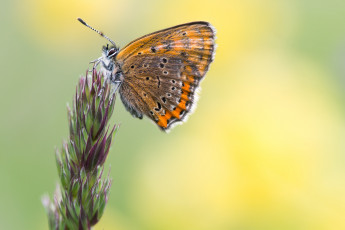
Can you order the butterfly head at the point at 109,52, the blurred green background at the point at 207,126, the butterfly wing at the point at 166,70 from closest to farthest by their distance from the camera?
the butterfly wing at the point at 166,70 → the butterfly head at the point at 109,52 → the blurred green background at the point at 207,126

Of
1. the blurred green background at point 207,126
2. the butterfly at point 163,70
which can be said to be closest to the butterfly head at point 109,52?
the butterfly at point 163,70

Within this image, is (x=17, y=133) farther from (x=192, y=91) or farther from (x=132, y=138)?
(x=192, y=91)

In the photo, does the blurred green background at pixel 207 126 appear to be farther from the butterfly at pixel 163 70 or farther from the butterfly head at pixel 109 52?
the butterfly head at pixel 109 52

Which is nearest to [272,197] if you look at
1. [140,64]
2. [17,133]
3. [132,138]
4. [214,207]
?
[214,207]

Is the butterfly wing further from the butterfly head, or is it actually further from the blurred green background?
the blurred green background

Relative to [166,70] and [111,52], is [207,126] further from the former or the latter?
[111,52]

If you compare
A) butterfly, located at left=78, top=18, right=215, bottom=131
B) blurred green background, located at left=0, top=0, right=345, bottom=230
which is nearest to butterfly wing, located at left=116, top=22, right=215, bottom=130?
butterfly, located at left=78, top=18, right=215, bottom=131

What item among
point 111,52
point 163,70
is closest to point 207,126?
point 163,70
